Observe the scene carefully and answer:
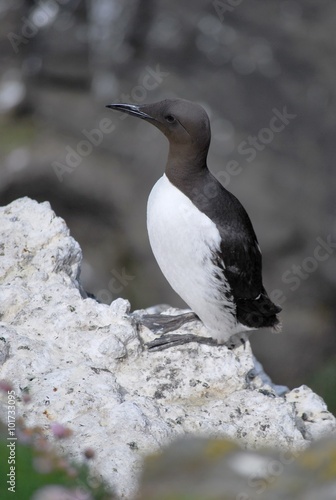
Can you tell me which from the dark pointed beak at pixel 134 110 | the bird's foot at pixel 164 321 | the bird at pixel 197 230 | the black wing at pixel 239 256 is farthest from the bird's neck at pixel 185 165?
the bird's foot at pixel 164 321

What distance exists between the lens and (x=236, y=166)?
459 inches

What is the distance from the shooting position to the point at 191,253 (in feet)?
18.2

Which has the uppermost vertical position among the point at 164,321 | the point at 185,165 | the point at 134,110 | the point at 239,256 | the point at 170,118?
the point at 170,118

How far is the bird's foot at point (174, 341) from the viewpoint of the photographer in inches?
207

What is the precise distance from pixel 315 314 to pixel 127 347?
7.17 metres

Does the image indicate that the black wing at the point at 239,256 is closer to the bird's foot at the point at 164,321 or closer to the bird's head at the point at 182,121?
the bird's head at the point at 182,121

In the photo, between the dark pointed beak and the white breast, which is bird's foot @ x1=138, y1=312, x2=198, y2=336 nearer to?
the white breast

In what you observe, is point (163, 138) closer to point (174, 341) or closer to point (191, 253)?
point (191, 253)

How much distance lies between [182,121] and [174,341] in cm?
144

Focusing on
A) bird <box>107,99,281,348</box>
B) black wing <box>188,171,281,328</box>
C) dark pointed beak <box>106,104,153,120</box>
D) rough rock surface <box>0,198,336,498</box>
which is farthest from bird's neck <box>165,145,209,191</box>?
rough rock surface <box>0,198,336,498</box>

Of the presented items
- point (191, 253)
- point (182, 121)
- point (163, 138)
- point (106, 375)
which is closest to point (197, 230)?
point (191, 253)

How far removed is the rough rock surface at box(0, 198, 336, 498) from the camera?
4.44m

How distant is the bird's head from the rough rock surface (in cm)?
96

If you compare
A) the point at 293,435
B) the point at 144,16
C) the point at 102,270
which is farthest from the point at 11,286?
the point at 144,16
